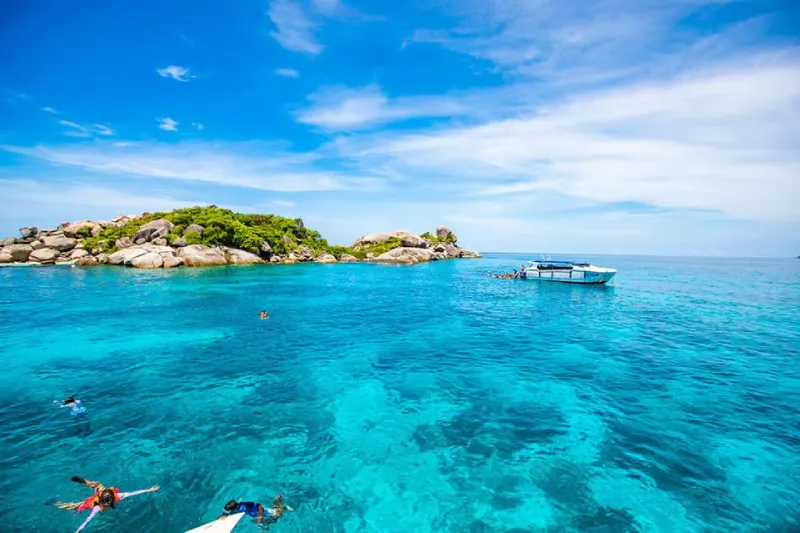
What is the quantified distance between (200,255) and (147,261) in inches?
366

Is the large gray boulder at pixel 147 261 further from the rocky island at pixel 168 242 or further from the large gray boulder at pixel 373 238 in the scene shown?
the large gray boulder at pixel 373 238

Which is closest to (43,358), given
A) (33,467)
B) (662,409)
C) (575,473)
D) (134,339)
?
(134,339)

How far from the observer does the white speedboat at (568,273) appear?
5625 cm

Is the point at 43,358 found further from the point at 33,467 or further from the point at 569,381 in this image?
the point at 569,381

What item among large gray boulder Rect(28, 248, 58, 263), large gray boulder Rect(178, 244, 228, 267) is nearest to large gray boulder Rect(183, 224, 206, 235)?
large gray boulder Rect(178, 244, 228, 267)

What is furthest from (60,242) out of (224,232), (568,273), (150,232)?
(568,273)

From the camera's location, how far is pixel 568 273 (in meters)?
62.6

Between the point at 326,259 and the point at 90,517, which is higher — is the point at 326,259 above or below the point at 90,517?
above

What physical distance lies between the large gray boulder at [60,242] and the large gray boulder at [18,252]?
3611mm

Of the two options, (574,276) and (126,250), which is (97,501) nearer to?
(574,276)

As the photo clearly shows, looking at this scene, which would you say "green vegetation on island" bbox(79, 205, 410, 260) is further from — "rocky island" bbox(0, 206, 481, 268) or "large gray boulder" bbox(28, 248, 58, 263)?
"large gray boulder" bbox(28, 248, 58, 263)

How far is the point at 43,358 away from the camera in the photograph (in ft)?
65.5

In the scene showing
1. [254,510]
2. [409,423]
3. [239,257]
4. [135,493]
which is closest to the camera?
[254,510]

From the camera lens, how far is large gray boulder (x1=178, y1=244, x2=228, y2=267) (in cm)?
7256
